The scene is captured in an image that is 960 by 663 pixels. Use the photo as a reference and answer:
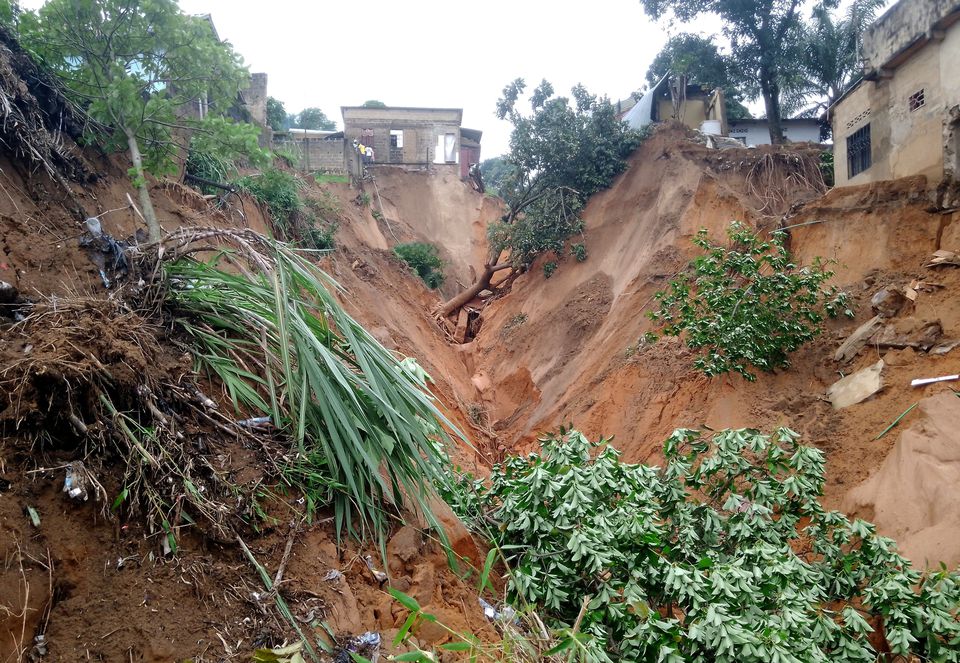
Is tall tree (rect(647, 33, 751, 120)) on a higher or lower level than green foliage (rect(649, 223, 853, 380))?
higher

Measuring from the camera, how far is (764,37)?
21.0 meters

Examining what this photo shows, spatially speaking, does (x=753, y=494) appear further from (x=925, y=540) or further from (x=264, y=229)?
(x=264, y=229)

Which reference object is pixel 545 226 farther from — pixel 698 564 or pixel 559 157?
pixel 698 564

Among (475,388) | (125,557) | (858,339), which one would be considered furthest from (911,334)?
(475,388)

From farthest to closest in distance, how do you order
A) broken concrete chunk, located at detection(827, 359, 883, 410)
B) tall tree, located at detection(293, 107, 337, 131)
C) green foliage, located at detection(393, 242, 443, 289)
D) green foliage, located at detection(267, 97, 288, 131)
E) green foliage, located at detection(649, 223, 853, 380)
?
tall tree, located at detection(293, 107, 337, 131) → green foliage, located at detection(267, 97, 288, 131) → green foliage, located at detection(393, 242, 443, 289) → green foliage, located at detection(649, 223, 853, 380) → broken concrete chunk, located at detection(827, 359, 883, 410)

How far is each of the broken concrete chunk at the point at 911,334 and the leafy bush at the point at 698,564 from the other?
12.9ft

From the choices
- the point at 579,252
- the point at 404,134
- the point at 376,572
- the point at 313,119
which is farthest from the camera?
the point at 313,119

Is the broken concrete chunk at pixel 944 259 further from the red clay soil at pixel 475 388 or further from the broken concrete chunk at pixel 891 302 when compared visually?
the broken concrete chunk at pixel 891 302

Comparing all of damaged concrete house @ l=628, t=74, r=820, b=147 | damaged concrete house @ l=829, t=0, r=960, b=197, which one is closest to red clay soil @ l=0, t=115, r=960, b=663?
damaged concrete house @ l=829, t=0, r=960, b=197

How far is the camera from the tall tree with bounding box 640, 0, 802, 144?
20922 mm

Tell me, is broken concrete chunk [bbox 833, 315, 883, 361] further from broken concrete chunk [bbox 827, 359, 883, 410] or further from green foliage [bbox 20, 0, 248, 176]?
green foliage [bbox 20, 0, 248, 176]

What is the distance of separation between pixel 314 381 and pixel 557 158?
14.6m

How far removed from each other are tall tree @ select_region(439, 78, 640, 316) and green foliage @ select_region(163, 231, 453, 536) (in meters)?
13.3

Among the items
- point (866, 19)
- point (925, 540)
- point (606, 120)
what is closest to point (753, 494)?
point (925, 540)
